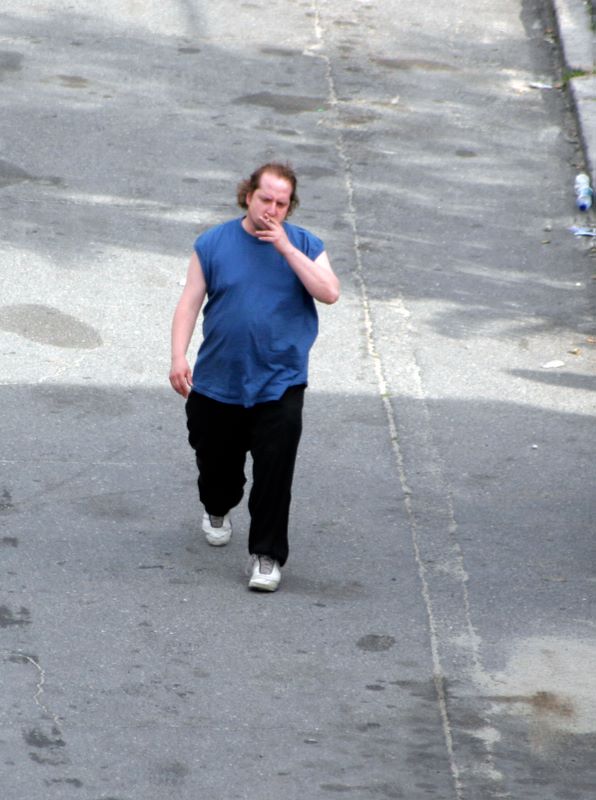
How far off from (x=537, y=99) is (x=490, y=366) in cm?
461

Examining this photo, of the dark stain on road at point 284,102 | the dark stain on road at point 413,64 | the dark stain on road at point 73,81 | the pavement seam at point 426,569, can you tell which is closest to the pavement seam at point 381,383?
the pavement seam at point 426,569

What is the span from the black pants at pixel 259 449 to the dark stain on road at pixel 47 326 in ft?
7.40

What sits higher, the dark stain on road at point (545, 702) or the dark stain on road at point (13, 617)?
the dark stain on road at point (545, 702)

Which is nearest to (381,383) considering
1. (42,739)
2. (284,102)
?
(42,739)

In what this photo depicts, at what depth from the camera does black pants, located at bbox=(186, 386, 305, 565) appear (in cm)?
570

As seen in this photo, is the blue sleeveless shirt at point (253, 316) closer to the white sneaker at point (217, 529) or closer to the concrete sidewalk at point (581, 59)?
the white sneaker at point (217, 529)

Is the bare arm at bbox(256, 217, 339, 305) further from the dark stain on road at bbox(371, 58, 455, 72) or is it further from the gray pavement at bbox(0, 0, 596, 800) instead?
the dark stain on road at bbox(371, 58, 455, 72)

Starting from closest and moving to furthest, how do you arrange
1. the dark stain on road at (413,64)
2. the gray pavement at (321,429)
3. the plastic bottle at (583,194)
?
the gray pavement at (321,429), the plastic bottle at (583,194), the dark stain on road at (413,64)

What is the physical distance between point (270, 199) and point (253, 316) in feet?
1.47

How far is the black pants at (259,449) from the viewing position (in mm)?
5699

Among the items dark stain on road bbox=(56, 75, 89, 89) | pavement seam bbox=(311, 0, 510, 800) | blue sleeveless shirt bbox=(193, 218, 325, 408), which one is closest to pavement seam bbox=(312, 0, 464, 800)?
pavement seam bbox=(311, 0, 510, 800)

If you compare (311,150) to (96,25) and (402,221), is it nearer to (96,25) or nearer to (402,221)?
(402,221)

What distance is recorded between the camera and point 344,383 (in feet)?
25.6

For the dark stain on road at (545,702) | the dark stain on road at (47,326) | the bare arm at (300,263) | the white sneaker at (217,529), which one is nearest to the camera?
the dark stain on road at (545,702)
